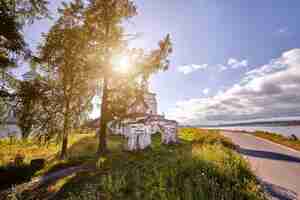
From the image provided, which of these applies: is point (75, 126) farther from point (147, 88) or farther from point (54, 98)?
point (147, 88)

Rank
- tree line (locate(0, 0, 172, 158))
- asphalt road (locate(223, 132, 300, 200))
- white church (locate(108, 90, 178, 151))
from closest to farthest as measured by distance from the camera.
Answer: asphalt road (locate(223, 132, 300, 200))
tree line (locate(0, 0, 172, 158))
white church (locate(108, 90, 178, 151))

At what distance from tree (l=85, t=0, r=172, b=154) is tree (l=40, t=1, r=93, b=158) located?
3.56 ft

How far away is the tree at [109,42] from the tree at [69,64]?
3.56ft

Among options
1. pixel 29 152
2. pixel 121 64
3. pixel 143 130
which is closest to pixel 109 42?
pixel 121 64

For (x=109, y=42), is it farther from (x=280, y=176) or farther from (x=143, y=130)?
(x=280, y=176)

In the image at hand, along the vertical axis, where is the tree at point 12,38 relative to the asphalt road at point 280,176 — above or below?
above

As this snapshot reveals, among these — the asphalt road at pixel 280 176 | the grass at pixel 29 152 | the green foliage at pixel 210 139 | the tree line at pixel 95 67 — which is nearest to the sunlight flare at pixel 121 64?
the tree line at pixel 95 67

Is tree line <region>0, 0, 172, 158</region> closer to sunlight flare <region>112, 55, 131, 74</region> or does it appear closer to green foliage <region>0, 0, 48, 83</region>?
sunlight flare <region>112, 55, 131, 74</region>

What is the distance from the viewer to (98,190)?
24.5 ft

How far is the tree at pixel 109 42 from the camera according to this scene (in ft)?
55.7

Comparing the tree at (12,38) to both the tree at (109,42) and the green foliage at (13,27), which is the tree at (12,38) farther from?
the tree at (109,42)

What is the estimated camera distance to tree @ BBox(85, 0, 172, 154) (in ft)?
55.7

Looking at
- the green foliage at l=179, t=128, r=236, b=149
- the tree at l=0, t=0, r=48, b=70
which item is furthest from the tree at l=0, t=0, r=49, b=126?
the green foliage at l=179, t=128, r=236, b=149

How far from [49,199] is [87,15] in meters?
14.1
